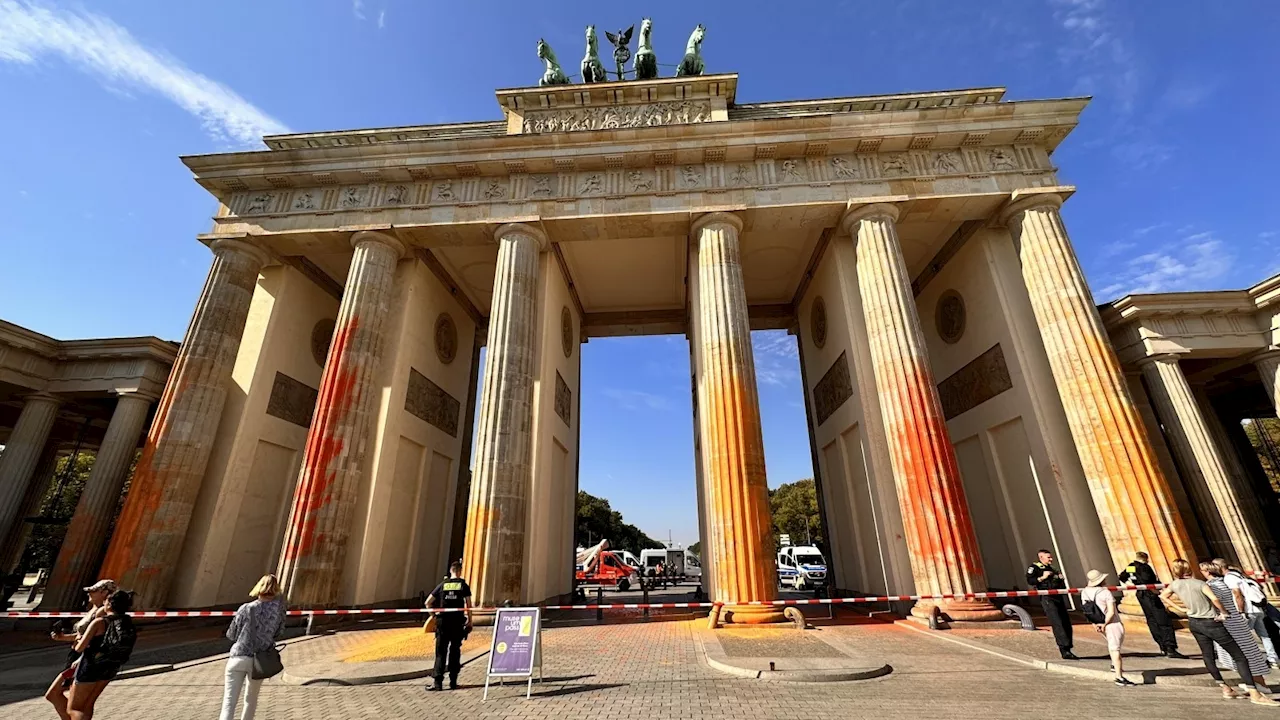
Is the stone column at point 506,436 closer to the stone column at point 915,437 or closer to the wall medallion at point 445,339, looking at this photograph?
the wall medallion at point 445,339

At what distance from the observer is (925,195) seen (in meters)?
13.0

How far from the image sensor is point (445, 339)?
17.1 metres

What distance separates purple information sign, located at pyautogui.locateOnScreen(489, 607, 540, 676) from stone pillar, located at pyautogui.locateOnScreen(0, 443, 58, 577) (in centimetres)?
1866

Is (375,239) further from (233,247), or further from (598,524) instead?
(598,524)

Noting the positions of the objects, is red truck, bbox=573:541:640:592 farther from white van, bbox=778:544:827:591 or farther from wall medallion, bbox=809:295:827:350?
wall medallion, bbox=809:295:827:350

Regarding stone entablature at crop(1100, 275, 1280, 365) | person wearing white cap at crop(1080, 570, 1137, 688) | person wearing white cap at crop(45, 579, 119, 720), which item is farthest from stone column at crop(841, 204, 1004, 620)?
person wearing white cap at crop(45, 579, 119, 720)

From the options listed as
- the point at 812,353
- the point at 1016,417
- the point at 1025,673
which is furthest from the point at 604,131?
the point at 1025,673

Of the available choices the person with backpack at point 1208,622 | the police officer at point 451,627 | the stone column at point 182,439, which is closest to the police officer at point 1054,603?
the person with backpack at point 1208,622

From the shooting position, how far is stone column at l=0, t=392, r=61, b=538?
14.0m

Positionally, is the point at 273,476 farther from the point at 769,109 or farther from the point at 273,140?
the point at 769,109

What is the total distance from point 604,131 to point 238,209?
10.7m

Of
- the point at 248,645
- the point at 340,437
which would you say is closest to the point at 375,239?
the point at 340,437

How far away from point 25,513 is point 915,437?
2856 centimetres

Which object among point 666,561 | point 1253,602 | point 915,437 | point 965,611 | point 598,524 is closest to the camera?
point 1253,602
